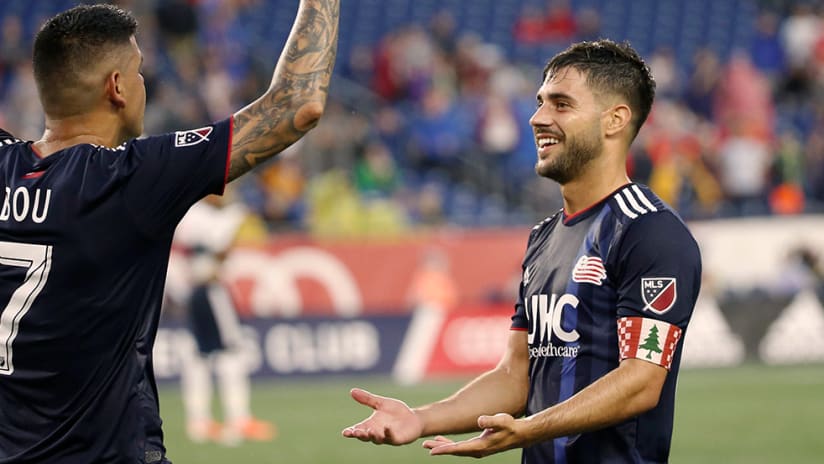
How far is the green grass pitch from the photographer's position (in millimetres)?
10914

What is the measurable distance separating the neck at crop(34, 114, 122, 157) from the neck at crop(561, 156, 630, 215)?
5.16 feet

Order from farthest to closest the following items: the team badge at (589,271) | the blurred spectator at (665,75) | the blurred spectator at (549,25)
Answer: the blurred spectator at (549,25)
the blurred spectator at (665,75)
the team badge at (589,271)

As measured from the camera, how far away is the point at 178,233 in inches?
647

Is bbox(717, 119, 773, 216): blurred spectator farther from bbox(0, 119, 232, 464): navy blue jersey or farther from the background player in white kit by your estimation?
bbox(0, 119, 232, 464): navy blue jersey

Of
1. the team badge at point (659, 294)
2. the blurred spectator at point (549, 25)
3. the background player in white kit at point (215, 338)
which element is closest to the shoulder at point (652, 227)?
the team badge at point (659, 294)

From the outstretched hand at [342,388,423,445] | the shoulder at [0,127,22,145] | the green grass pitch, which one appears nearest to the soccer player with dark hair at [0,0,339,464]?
the shoulder at [0,127,22,145]

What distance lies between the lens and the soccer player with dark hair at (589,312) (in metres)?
4.11

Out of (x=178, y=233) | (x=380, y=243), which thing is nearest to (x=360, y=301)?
(x=380, y=243)

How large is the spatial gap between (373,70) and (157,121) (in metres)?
5.30

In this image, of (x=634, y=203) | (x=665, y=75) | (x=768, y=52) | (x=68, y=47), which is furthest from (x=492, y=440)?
(x=768, y=52)

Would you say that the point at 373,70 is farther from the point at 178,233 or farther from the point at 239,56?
the point at 178,233

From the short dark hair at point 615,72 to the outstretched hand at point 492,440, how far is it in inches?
48.9

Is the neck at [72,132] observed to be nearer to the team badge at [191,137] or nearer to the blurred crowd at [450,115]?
the team badge at [191,137]

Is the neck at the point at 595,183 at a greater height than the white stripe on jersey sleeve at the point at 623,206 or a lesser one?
greater
